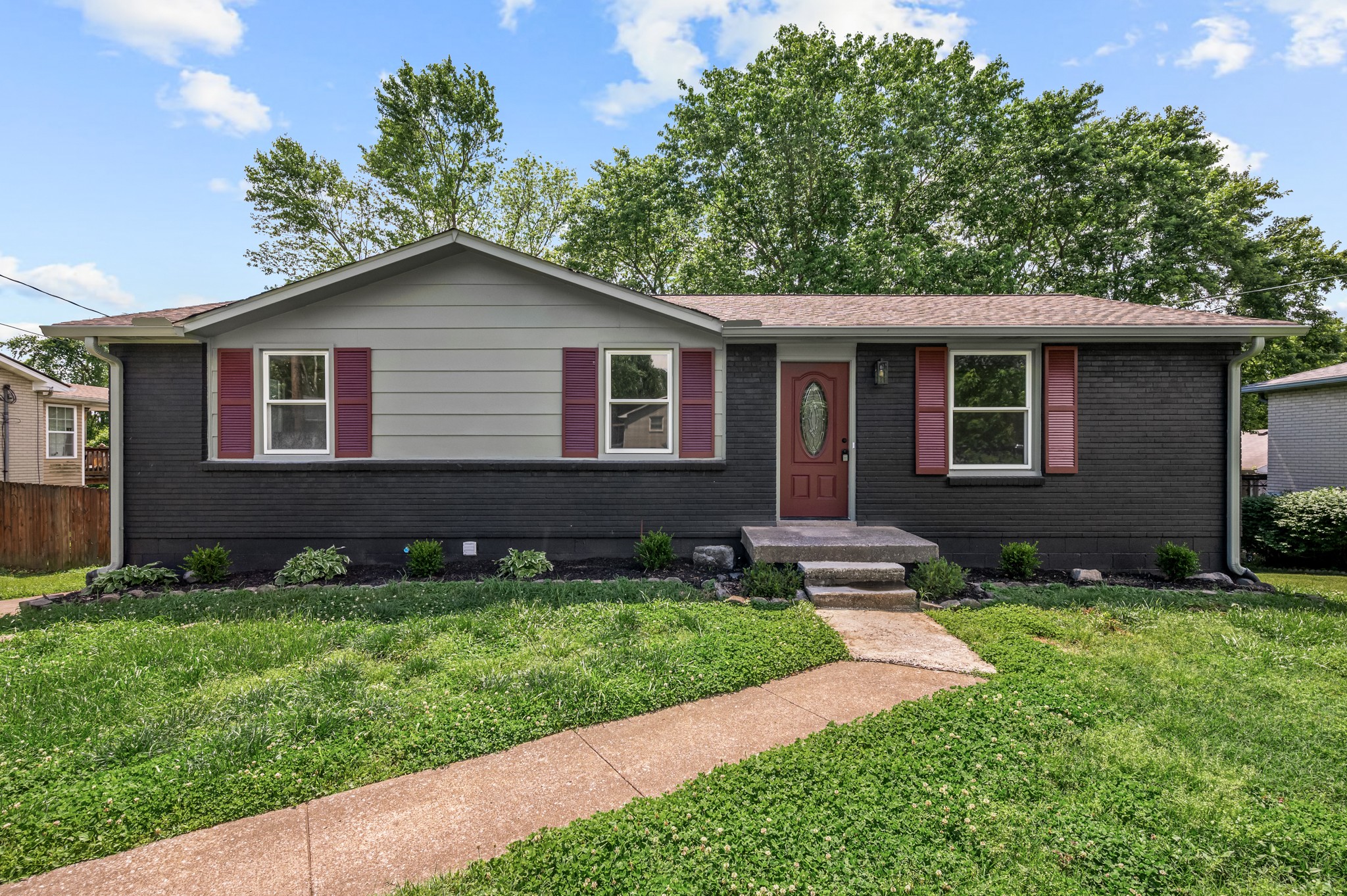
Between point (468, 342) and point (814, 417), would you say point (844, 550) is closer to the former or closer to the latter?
point (814, 417)

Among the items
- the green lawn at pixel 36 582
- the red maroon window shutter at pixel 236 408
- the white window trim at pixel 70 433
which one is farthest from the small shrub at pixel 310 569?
the white window trim at pixel 70 433

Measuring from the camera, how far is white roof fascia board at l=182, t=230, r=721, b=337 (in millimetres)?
6590

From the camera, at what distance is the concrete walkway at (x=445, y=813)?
80.4 inches

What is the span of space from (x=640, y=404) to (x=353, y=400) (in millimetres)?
3447

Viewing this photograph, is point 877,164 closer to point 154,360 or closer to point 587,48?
point 587,48

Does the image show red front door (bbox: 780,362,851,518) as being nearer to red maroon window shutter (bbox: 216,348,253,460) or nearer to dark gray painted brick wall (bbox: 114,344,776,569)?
dark gray painted brick wall (bbox: 114,344,776,569)

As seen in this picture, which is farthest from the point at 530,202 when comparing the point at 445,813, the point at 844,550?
the point at 445,813

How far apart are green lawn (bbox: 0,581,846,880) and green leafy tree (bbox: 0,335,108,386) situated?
4481cm

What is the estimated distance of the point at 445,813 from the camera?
94.3 inches

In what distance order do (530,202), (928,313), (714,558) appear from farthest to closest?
(530,202)
(928,313)
(714,558)

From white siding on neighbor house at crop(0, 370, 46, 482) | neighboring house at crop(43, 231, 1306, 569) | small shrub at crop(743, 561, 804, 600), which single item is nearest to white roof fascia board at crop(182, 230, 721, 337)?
neighboring house at crop(43, 231, 1306, 569)

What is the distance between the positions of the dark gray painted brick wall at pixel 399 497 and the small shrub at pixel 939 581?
6.38 feet

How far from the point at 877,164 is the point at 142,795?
750 inches

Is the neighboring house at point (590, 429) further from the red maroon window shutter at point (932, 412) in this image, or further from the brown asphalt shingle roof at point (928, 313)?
the brown asphalt shingle roof at point (928, 313)
